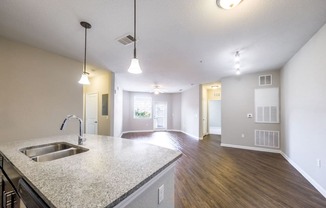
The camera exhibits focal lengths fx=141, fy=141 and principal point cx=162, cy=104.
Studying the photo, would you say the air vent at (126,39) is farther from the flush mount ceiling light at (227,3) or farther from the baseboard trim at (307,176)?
the baseboard trim at (307,176)

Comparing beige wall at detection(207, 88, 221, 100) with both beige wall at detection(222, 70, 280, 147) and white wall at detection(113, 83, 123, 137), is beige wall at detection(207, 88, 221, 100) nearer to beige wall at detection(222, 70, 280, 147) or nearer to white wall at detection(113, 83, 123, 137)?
beige wall at detection(222, 70, 280, 147)

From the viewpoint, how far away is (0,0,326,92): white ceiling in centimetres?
181

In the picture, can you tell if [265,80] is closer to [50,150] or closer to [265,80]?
[265,80]

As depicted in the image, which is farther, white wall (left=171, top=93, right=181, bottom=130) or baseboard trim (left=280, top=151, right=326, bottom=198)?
white wall (left=171, top=93, right=181, bottom=130)

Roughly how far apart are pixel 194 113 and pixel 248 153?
3299 millimetres

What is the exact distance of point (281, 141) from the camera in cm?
438

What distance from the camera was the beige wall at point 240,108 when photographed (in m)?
4.88

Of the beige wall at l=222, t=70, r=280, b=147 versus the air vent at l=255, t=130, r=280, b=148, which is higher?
the beige wall at l=222, t=70, r=280, b=147

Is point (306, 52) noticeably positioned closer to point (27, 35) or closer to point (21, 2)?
point (21, 2)

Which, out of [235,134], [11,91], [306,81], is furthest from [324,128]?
[11,91]

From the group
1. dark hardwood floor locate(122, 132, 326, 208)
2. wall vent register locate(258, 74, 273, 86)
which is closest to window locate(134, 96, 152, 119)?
dark hardwood floor locate(122, 132, 326, 208)

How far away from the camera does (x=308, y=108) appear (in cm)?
276

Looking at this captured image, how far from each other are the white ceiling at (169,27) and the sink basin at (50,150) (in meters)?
1.80

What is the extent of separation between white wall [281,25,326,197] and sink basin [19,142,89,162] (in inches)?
143
